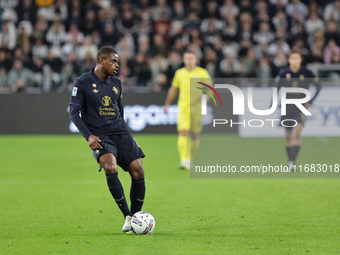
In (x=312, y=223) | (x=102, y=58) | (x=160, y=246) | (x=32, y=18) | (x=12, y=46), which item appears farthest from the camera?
(x=32, y=18)

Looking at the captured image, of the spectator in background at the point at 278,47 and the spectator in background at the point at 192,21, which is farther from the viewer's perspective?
the spectator in background at the point at 192,21

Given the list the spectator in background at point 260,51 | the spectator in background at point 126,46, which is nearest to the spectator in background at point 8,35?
the spectator in background at point 126,46

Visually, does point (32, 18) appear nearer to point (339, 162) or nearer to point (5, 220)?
point (339, 162)

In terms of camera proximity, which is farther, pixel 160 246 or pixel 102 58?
pixel 102 58

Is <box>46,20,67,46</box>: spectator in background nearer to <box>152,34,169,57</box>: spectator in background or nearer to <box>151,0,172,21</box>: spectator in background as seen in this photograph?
<box>152,34,169,57</box>: spectator in background

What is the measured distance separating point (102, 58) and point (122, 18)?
1458 cm

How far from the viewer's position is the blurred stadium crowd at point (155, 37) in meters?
17.8

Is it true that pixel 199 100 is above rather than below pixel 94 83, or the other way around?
below

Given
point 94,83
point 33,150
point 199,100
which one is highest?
point 94,83

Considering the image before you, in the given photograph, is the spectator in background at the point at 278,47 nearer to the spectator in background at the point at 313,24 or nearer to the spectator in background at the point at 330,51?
the spectator in background at the point at 330,51

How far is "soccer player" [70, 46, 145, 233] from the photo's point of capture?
613 cm

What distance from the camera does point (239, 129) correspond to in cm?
1705

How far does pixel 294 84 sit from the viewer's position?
1066cm

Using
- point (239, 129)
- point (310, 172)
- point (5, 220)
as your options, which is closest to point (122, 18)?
point (239, 129)
